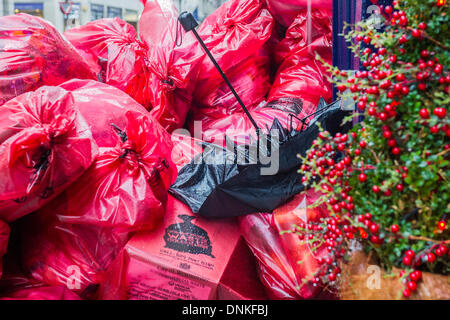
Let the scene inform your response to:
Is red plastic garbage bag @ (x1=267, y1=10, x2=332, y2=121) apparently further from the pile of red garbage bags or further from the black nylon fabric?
the black nylon fabric

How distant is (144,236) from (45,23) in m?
0.98

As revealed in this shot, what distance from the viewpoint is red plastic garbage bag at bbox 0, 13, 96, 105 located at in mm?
1335

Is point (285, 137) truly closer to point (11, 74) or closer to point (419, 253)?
point (419, 253)

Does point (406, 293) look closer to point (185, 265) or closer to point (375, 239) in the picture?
point (375, 239)

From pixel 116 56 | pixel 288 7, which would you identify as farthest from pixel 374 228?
pixel 116 56

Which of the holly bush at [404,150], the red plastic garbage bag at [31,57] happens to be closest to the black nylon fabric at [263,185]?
the holly bush at [404,150]

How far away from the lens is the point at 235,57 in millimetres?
1775

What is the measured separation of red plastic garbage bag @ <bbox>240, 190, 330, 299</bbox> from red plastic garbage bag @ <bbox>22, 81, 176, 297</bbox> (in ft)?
1.06

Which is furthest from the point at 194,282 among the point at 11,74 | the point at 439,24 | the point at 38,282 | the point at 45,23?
the point at 45,23

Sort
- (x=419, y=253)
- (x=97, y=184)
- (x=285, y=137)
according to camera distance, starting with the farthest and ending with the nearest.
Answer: (x=285, y=137)
(x=97, y=184)
(x=419, y=253)

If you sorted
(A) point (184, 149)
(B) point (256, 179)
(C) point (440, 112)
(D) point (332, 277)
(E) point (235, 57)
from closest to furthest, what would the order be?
1. (C) point (440, 112)
2. (D) point (332, 277)
3. (B) point (256, 179)
4. (A) point (184, 149)
5. (E) point (235, 57)

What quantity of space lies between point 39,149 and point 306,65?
4.27 feet

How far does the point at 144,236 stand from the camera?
1.21m

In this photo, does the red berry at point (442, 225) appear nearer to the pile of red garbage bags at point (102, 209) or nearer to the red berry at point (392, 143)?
the red berry at point (392, 143)
